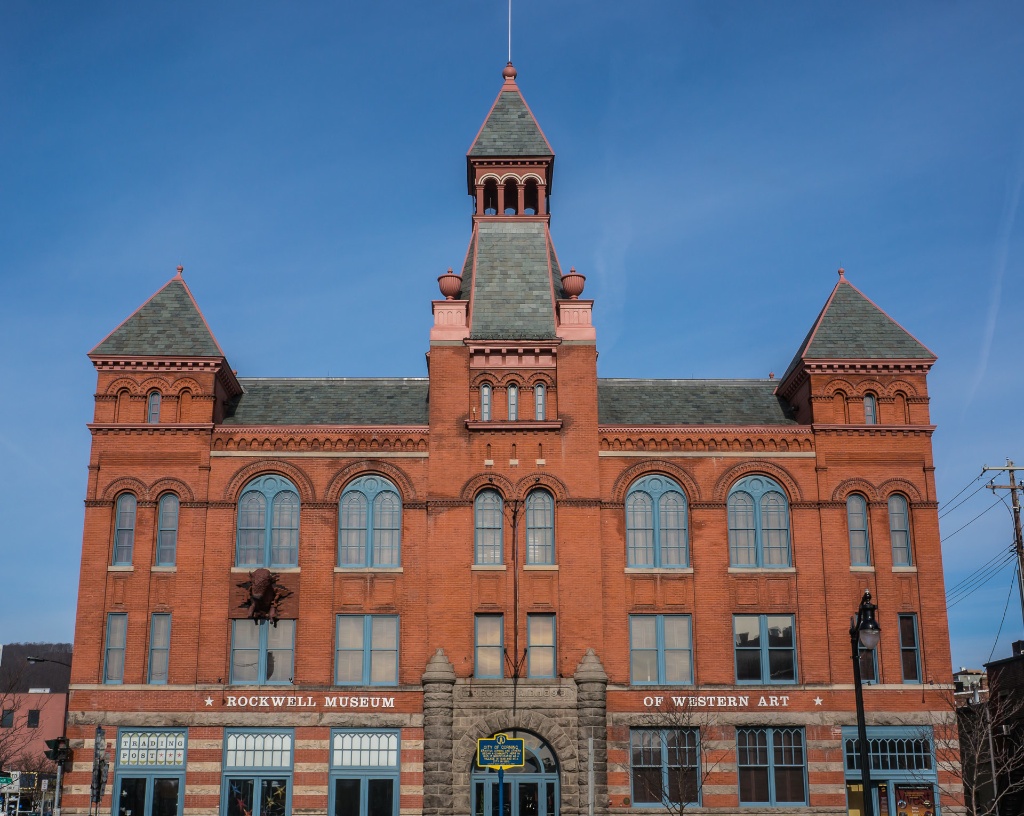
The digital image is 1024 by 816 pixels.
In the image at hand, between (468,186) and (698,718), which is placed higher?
(468,186)

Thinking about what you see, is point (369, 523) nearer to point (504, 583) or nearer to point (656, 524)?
point (504, 583)

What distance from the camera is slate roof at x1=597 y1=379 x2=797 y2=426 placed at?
42.3 metres

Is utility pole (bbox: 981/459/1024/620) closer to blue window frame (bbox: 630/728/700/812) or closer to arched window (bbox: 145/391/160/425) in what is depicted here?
blue window frame (bbox: 630/728/700/812)

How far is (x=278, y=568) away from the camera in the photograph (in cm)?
3944

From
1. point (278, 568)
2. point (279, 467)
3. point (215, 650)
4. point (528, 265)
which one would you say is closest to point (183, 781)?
point (215, 650)

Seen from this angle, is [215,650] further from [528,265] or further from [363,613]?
[528,265]

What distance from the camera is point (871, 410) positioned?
137 feet

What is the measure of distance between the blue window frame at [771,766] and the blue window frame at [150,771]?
730 inches

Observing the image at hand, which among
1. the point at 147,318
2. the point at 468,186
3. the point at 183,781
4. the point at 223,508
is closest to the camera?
the point at 183,781

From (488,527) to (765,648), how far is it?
34.2 feet

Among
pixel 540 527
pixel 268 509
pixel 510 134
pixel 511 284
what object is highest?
pixel 510 134

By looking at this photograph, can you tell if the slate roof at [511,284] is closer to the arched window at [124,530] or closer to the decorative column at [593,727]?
the decorative column at [593,727]

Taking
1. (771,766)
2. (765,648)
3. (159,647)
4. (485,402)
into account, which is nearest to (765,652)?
(765,648)

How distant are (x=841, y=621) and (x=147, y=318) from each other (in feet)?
89.7
